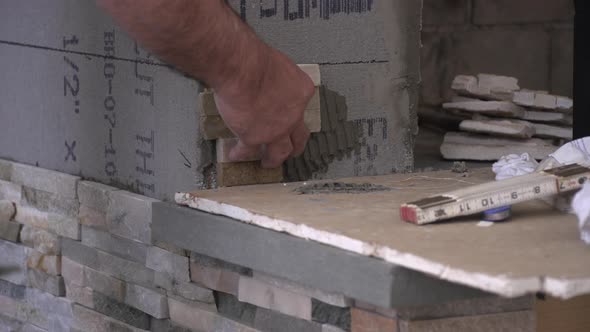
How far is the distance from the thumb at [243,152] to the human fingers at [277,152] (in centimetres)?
3

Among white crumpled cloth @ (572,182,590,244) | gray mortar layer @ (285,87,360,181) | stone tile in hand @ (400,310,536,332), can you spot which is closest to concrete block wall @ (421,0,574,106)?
gray mortar layer @ (285,87,360,181)

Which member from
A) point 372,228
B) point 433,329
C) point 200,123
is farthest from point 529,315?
point 200,123

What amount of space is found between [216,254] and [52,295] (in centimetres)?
142

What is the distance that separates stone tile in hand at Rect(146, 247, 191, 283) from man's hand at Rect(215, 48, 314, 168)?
442mm

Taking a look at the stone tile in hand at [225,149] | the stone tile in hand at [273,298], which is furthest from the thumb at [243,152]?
the stone tile in hand at [273,298]

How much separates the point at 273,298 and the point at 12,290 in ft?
6.12

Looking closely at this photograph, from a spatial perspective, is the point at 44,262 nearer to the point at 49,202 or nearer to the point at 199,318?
the point at 49,202

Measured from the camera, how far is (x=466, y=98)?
5.08m

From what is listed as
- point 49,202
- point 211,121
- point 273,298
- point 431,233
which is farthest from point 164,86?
point 431,233

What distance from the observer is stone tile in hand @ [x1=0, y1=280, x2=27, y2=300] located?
14.8ft

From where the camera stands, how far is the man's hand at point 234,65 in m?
2.85

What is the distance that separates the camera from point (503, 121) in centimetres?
471

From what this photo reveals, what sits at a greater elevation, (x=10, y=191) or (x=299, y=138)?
(x=299, y=138)

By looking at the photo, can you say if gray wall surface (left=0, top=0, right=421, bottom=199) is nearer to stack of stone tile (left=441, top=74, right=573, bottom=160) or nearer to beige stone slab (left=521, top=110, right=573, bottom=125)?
stack of stone tile (left=441, top=74, right=573, bottom=160)
